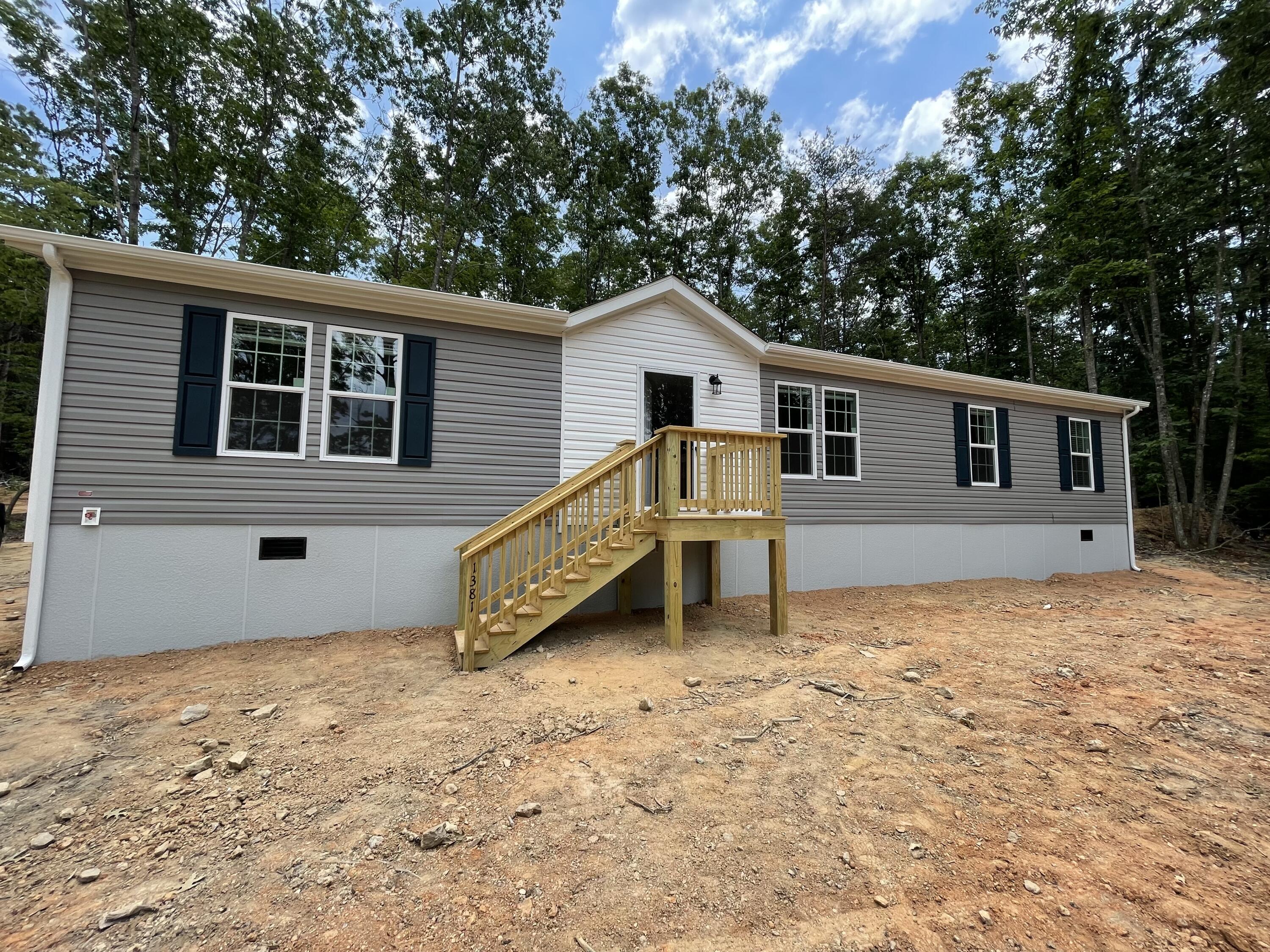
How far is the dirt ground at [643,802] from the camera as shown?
1.84 m

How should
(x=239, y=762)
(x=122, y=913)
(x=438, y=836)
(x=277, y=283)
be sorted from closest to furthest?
(x=122, y=913) < (x=438, y=836) < (x=239, y=762) < (x=277, y=283)

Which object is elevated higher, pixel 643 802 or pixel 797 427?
pixel 797 427

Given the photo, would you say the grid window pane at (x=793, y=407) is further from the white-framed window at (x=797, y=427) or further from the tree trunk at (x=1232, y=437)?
the tree trunk at (x=1232, y=437)

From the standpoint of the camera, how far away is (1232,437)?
12.2 m

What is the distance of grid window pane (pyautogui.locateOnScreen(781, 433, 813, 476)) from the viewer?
782cm

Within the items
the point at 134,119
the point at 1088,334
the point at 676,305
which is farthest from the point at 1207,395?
the point at 134,119

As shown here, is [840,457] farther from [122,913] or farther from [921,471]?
[122,913]

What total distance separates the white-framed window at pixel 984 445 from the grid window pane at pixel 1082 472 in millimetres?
2498

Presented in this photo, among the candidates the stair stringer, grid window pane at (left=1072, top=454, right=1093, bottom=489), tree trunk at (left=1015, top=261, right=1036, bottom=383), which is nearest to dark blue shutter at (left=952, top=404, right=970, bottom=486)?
grid window pane at (left=1072, top=454, right=1093, bottom=489)

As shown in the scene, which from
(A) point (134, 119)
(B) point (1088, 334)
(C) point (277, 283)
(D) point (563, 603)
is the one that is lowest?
(D) point (563, 603)

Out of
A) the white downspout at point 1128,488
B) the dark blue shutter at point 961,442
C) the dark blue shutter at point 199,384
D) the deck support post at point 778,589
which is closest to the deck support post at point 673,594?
the deck support post at point 778,589

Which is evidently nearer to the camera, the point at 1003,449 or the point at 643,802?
the point at 643,802

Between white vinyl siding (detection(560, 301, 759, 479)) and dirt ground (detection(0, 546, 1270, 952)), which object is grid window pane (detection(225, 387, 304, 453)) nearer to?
dirt ground (detection(0, 546, 1270, 952))

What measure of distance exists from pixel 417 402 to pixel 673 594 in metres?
3.56
